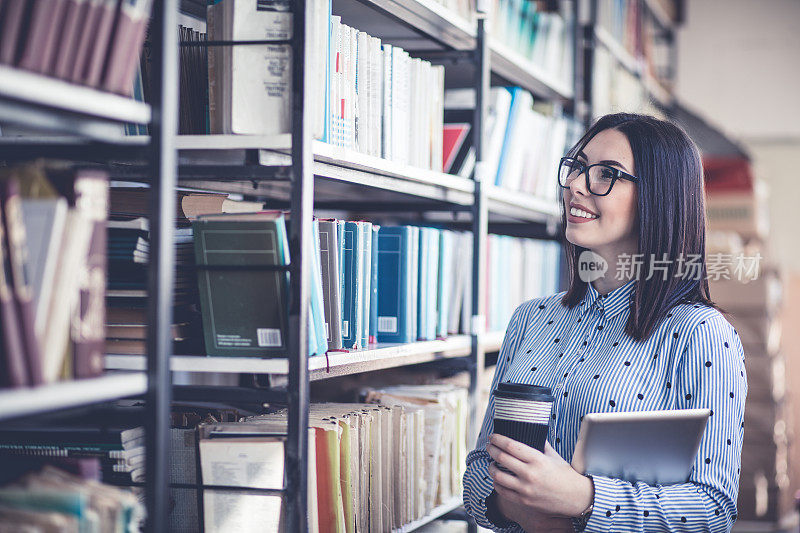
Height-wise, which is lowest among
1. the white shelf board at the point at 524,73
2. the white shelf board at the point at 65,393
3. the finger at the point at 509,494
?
the finger at the point at 509,494

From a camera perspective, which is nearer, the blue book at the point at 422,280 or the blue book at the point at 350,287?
the blue book at the point at 350,287

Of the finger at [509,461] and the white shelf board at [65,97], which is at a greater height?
the white shelf board at [65,97]

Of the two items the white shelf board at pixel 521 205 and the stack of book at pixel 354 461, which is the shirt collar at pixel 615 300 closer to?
the stack of book at pixel 354 461

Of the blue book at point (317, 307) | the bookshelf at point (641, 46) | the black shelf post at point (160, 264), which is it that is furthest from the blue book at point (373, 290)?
the bookshelf at point (641, 46)

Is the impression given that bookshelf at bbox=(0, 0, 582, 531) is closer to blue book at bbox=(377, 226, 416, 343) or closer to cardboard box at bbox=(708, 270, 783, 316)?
blue book at bbox=(377, 226, 416, 343)

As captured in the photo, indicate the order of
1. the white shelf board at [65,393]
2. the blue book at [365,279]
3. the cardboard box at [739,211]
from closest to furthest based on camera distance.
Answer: the white shelf board at [65,393] < the blue book at [365,279] < the cardboard box at [739,211]

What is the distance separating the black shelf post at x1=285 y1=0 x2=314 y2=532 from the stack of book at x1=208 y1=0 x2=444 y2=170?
23mm

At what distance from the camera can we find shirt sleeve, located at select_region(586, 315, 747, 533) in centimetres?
140

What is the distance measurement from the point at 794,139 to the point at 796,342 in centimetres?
126

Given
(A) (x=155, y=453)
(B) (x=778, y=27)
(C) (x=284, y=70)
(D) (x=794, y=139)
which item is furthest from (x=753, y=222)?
(A) (x=155, y=453)

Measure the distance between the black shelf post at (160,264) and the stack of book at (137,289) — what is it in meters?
0.37

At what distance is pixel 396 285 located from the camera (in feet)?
6.62

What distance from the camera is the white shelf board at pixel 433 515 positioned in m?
1.99

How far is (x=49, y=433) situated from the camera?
4.99 ft
